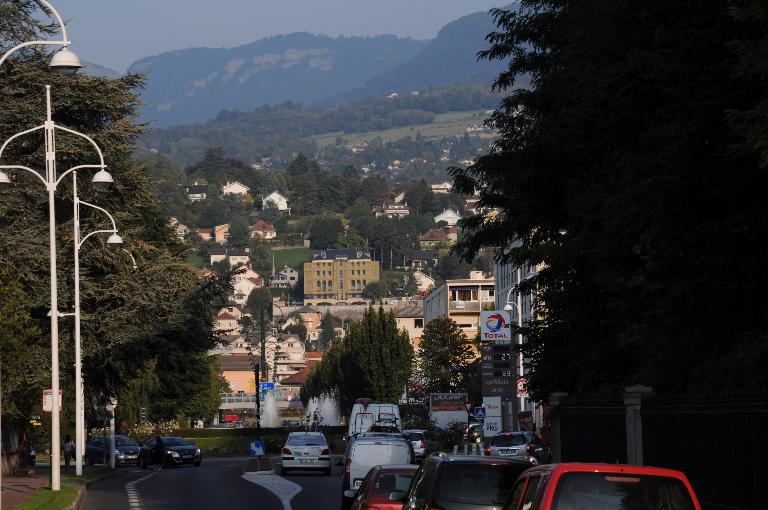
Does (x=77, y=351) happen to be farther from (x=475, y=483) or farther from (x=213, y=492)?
(x=475, y=483)

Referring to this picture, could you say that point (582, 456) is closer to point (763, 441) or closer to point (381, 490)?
point (381, 490)

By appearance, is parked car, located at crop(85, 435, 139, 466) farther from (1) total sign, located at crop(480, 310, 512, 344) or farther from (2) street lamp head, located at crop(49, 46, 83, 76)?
(2) street lamp head, located at crop(49, 46, 83, 76)

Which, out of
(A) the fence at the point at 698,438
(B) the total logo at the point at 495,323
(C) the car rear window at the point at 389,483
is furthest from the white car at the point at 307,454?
(C) the car rear window at the point at 389,483

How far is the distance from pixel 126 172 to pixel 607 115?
2918 centimetres

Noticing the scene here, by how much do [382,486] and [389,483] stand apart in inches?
5.8

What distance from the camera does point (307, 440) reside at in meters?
48.4

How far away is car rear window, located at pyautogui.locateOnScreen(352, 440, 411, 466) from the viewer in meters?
26.3

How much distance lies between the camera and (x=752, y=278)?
19391 mm

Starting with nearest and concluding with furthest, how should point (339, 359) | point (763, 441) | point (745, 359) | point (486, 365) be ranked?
point (763, 441)
point (745, 359)
point (486, 365)
point (339, 359)

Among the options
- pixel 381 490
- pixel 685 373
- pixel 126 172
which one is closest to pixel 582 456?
pixel 685 373

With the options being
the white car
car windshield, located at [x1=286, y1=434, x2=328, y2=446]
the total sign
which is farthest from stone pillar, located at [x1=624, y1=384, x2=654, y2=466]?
car windshield, located at [x1=286, y1=434, x2=328, y2=446]

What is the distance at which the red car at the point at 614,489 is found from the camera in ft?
33.5

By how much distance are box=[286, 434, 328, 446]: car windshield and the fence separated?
23.1 m

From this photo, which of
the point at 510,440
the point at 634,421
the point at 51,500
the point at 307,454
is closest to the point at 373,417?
the point at 307,454
